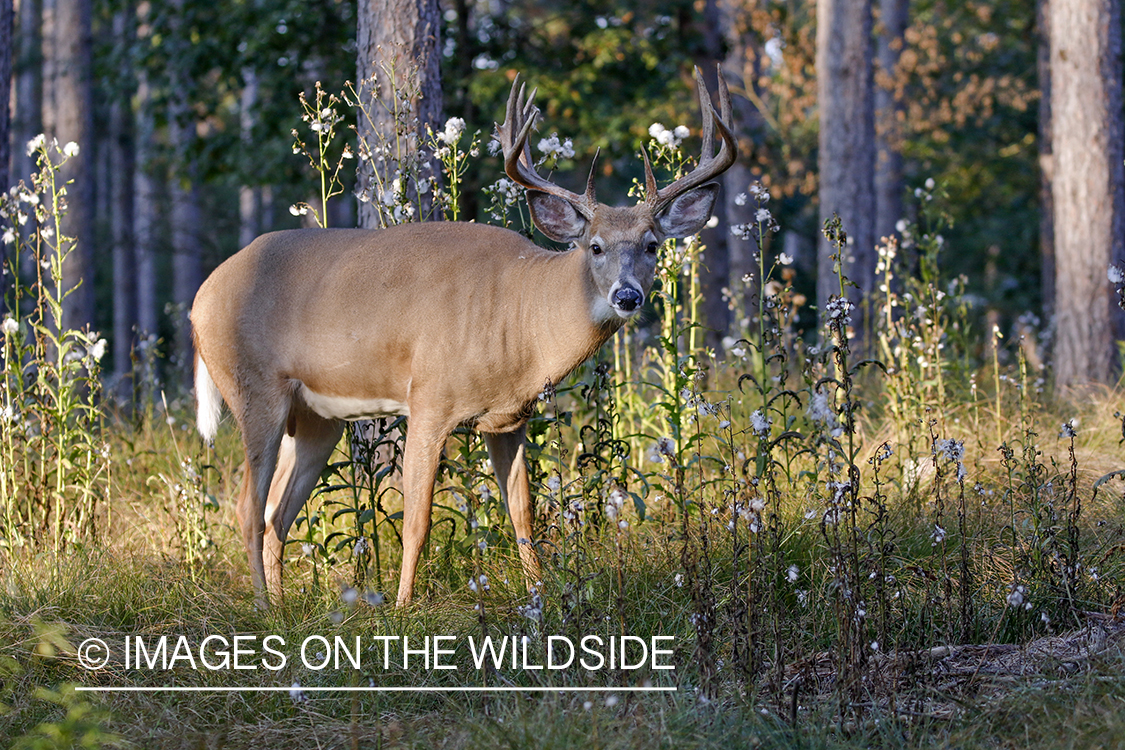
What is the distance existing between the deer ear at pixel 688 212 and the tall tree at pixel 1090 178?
4321 millimetres

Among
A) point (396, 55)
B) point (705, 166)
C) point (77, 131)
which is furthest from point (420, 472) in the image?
point (77, 131)

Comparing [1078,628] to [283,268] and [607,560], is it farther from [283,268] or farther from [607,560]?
[283,268]

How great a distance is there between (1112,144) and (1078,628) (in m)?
5.46

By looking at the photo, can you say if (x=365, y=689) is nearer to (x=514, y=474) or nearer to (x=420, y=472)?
(x=420, y=472)

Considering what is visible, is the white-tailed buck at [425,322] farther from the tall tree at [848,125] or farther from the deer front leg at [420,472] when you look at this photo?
the tall tree at [848,125]

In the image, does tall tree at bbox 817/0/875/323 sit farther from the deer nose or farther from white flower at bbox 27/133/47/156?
white flower at bbox 27/133/47/156

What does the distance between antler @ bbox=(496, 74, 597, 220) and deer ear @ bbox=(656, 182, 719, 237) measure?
0.33m

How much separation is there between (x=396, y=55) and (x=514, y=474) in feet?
7.87

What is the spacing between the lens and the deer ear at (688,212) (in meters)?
4.81

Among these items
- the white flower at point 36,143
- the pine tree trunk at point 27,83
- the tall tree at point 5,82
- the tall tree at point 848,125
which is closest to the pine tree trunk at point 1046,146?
the tall tree at point 848,125

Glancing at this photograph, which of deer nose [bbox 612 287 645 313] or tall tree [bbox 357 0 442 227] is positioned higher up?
tall tree [bbox 357 0 442 227]

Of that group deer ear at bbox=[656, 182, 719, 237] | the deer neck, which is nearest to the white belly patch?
the deer neck

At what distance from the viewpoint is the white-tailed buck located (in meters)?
4.58

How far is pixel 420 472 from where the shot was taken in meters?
4.58
